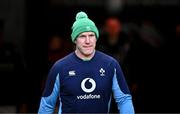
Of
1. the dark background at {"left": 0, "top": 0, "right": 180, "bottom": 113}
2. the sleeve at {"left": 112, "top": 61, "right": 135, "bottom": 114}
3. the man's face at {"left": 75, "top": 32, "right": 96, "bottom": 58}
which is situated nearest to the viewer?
the man's face at {"left": 75, "top": 32, "right": 96, "bottom": 58}

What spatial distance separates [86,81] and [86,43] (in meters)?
0.32

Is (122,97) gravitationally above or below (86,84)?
below

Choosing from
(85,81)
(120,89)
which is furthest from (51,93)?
(120,89)

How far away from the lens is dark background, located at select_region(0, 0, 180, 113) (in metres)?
8.99

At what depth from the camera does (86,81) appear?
17.6ft

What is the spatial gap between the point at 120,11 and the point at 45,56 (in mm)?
1497

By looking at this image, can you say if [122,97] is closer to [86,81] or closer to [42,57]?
[86,81]

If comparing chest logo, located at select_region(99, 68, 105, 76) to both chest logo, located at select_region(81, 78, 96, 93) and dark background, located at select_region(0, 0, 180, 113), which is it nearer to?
chest logo, located at select_region(81, 78, 96, 93)

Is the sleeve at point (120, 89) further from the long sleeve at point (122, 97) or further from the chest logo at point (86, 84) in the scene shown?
the chest logo at point (86, 84)

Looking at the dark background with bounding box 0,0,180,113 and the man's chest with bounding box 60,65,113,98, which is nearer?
the man's chest with bounding box 60,65,113,98

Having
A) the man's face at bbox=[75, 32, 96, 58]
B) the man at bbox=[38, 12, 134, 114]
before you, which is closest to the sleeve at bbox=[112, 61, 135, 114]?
the man at bbox=[38, 12, 134, 114]

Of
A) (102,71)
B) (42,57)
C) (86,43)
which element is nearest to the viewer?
(86,43)

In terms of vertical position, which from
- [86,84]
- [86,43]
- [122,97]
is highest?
[86,43]
